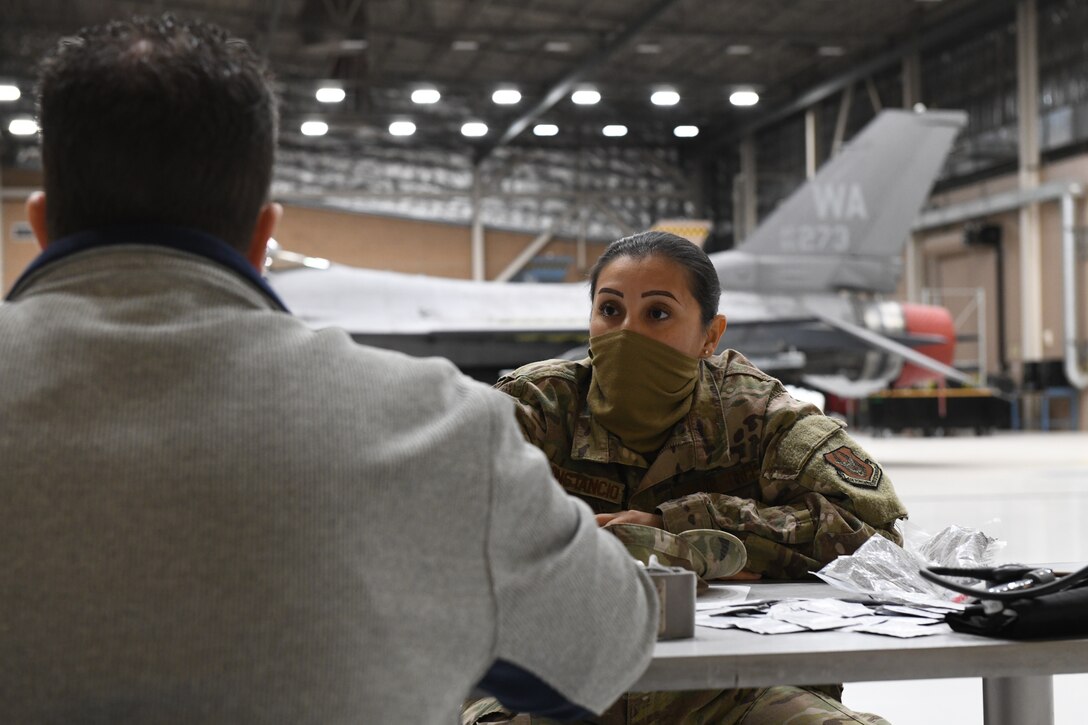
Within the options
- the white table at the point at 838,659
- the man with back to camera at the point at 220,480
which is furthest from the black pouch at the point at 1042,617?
the man with back to camera at the point at 220,480

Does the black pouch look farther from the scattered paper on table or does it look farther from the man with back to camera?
the man with back to camera

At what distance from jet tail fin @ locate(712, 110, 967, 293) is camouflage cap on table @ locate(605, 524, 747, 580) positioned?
45.0 feet

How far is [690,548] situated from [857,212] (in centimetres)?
1441

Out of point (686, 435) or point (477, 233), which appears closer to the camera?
point (686, 435)

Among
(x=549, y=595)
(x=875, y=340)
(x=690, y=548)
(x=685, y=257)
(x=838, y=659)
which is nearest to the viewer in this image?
(x=549, y=595)

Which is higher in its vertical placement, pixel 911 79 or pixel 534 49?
pixel 534 49

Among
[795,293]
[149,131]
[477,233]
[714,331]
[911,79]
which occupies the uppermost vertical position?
[911,79]

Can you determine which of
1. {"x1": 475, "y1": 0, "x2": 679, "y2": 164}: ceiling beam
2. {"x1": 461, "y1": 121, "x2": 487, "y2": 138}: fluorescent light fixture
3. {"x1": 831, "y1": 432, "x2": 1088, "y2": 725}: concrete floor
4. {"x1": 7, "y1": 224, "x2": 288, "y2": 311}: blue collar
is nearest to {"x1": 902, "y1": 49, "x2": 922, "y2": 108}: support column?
{"x1": 475, "y1": 0, "x2": 679, "y2": 164}: ceiling beam

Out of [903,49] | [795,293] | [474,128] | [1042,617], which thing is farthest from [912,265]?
[1042,617]

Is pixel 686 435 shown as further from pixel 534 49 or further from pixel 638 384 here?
pixel 534 49

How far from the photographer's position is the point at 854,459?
2148 millimetres

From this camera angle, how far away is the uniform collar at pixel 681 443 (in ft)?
7.23

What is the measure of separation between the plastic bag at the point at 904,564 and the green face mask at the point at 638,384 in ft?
1.47

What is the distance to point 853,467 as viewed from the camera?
2135mm
